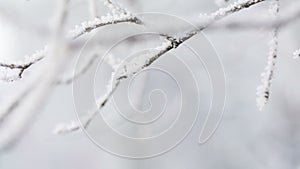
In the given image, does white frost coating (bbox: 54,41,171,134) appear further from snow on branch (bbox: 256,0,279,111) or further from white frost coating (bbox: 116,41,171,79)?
snow on branch (bbox: 256,0,279,111)

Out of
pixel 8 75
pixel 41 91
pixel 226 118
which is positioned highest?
pixel 226 118

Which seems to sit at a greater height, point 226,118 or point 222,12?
point 226,118

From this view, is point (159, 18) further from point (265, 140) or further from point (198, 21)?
point (265, 140)

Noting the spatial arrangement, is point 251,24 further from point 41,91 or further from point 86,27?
point 41,91

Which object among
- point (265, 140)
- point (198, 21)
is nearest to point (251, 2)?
point (198, 21)

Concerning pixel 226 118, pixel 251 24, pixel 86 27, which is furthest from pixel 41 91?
pixel 226 118

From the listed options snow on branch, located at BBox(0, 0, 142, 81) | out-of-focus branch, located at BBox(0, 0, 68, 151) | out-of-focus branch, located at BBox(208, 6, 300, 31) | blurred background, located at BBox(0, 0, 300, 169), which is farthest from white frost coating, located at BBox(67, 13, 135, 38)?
blurred background, located at BBox(0, 0, 300, 169)
